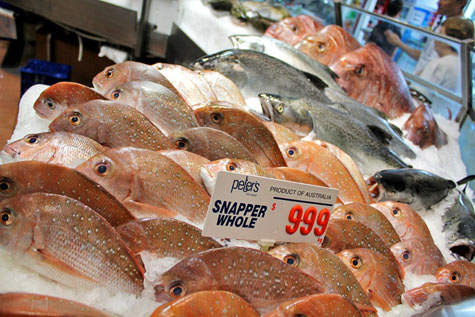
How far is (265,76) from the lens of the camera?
2678 millimetres

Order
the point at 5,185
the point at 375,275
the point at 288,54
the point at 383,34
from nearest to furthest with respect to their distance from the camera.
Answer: the point at 5,185 < the point at 375,275 < the point at 288,54 < the point at 383,34

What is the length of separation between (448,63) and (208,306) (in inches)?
137

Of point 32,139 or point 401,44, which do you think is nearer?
point 32,139

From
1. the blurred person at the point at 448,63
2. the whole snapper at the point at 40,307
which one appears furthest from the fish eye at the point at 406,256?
the blurred person at the point at 448,63

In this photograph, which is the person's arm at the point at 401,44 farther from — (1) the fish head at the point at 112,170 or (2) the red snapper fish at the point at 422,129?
(1) the fish head at the point at 112,170

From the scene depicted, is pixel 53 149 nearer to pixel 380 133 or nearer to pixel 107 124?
pixel 107 124

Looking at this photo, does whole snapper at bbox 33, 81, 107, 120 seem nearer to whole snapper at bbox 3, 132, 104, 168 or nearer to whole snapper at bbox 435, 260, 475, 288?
whole snapper at bbox 3, 132, 104, 168

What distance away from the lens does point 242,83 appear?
8.77ft

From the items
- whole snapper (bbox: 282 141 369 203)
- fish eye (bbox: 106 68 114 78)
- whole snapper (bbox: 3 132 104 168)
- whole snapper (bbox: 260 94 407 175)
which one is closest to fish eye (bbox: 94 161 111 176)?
whole snapper (bbox: 3 132 104 168)

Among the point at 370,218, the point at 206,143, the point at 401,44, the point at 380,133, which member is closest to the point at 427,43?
the point at 401,44

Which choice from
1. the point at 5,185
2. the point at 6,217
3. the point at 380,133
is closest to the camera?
the point at 6,217

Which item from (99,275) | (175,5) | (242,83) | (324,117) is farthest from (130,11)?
(99,275)

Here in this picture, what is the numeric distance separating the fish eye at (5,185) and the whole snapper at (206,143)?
0.64 meters

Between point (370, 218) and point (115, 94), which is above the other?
point (115, 94)
